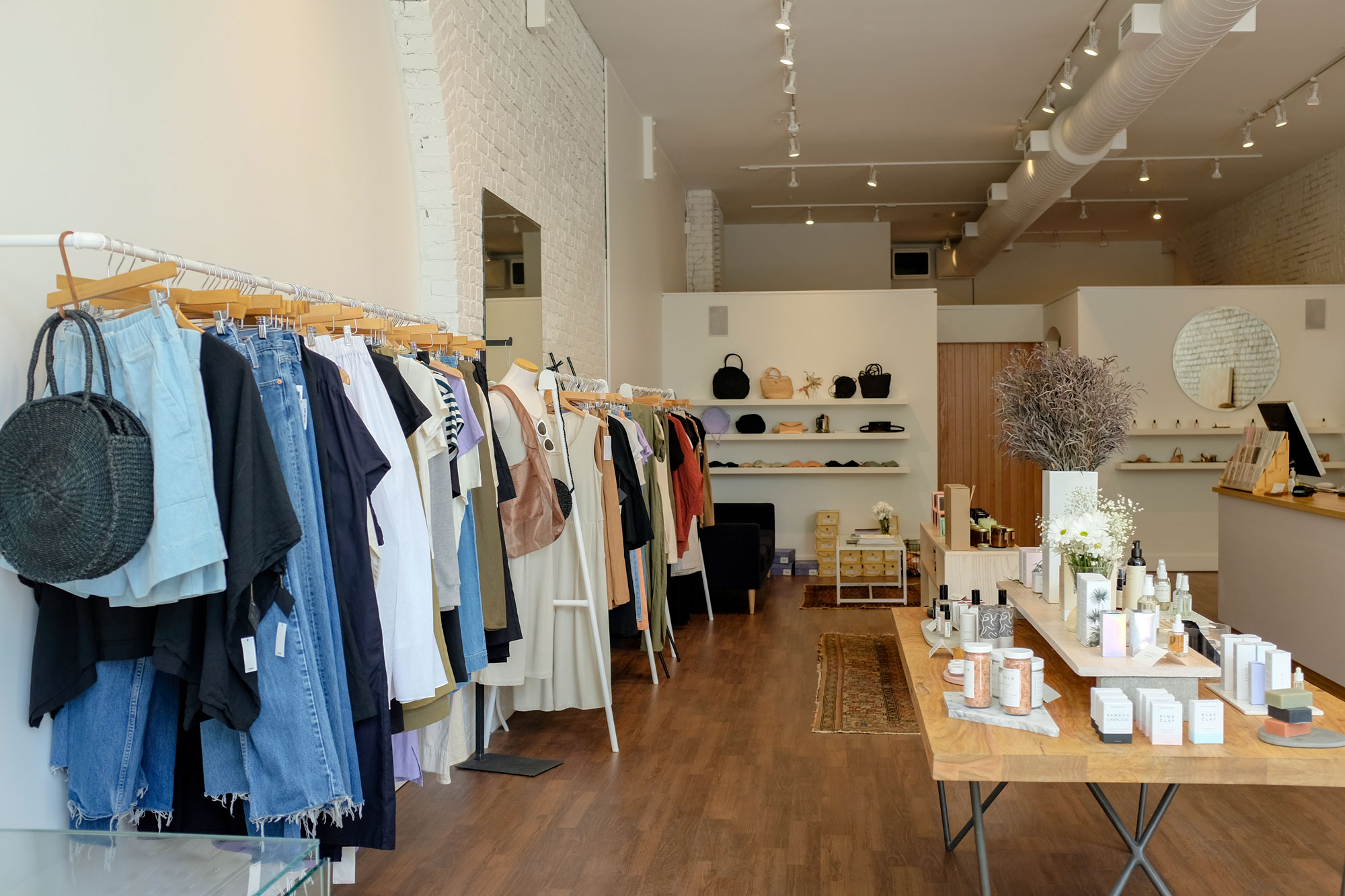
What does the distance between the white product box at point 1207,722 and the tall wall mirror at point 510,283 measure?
10.7 feet

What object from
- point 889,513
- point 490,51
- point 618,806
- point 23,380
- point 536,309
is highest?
point 490,51

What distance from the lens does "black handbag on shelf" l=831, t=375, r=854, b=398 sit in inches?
381

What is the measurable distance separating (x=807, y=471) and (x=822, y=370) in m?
1.00

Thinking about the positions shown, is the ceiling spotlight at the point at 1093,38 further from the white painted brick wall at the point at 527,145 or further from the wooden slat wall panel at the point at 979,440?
the wooden slat wall panel at the point at 979,440

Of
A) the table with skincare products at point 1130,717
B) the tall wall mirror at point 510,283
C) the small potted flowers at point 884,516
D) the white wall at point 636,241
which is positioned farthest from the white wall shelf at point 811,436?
the table with skincare products at point 1130,717

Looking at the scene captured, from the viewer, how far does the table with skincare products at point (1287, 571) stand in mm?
5301

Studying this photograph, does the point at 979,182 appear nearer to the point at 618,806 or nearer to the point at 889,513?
the point at 889,513

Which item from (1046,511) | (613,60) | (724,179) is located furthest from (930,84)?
(1046,511)

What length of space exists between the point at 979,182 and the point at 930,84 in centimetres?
324

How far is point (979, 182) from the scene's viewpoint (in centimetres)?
1020

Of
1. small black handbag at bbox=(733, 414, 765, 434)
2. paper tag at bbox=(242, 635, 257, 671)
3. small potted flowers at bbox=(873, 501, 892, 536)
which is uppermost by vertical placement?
small black handbag at bbox=(733, 414, 765, 434)

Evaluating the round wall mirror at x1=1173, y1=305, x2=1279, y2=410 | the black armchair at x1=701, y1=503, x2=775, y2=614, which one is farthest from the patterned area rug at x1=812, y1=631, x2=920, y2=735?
the round wall mirror at x1=1173, y1=305, x2=1279, y2=410

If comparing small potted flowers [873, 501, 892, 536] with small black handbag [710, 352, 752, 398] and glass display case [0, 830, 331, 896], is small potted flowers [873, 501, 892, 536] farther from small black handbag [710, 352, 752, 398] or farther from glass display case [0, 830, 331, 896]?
glass display case [0, 830, 331, 896]

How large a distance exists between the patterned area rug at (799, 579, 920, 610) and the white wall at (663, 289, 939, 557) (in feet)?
3.92
